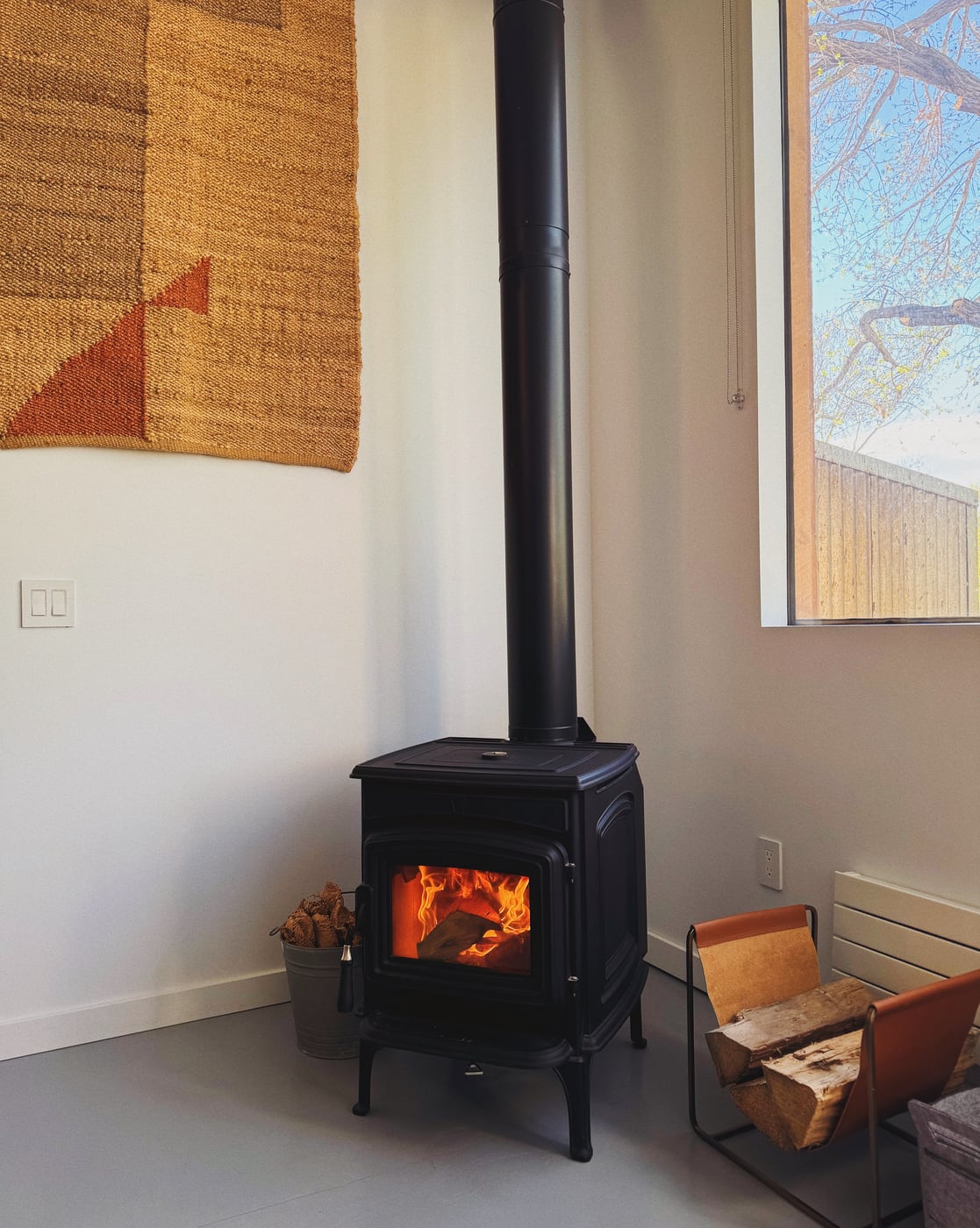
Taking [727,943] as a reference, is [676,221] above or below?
above

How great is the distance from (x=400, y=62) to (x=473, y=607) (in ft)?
4.69

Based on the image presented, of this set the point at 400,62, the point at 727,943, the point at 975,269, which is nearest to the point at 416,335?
the point at 400,62

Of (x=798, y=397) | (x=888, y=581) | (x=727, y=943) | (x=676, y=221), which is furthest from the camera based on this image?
(x=676, y=221)

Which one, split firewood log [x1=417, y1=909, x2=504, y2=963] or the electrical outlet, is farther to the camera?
the electrical outlet

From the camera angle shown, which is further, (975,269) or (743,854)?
(743,854)

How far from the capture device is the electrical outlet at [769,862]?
6.97 feet

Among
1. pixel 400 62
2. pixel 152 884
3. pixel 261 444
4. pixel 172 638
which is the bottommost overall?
pixel 152 884

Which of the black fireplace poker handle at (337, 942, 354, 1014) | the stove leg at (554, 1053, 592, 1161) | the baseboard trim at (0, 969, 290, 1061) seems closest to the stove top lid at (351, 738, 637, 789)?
the black fireplace poker handle at (337, 942, 354, 1014)

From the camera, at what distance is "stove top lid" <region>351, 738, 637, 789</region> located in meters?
→ 1.71

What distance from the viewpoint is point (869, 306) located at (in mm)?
1998

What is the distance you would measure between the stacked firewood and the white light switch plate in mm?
1582

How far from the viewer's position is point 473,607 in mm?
2568

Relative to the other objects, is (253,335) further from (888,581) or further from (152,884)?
(888,581)

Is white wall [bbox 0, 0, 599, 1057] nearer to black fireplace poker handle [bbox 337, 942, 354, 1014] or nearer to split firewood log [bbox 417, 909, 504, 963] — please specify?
black fireplace poker handle [bbox 337, 942, 354, 1014]
